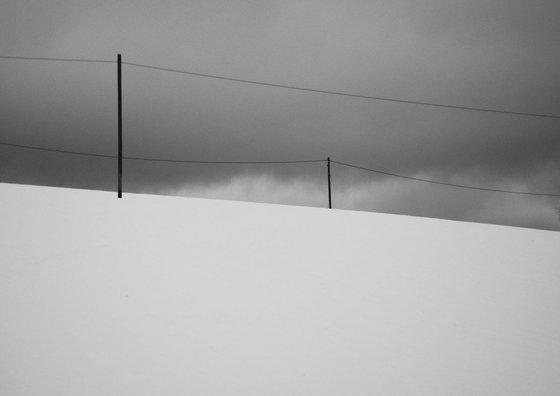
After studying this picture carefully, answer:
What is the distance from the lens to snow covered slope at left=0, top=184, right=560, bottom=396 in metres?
5.27

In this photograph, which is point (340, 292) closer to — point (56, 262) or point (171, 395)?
point (171, 395)

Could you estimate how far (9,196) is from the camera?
1187 cm

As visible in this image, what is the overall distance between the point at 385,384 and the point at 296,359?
1.22 metres

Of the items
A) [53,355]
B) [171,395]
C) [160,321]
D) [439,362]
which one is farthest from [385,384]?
[53,355]

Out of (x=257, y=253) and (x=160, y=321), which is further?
(x=257, y=253)

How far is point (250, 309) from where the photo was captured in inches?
276

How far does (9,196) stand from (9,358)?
8423mm

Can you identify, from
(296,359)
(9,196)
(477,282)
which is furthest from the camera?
(9,196)

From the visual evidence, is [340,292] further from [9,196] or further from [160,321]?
→ [9,196]

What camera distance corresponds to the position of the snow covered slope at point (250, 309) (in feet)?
17.3

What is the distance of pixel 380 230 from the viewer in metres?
13.8

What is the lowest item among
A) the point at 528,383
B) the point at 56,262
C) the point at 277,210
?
the point at 528,383

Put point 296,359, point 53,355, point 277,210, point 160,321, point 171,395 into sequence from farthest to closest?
point 277,210
point 160,321
point 296,359
point 53,355
point 171,395

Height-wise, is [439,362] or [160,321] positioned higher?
[160,321]
